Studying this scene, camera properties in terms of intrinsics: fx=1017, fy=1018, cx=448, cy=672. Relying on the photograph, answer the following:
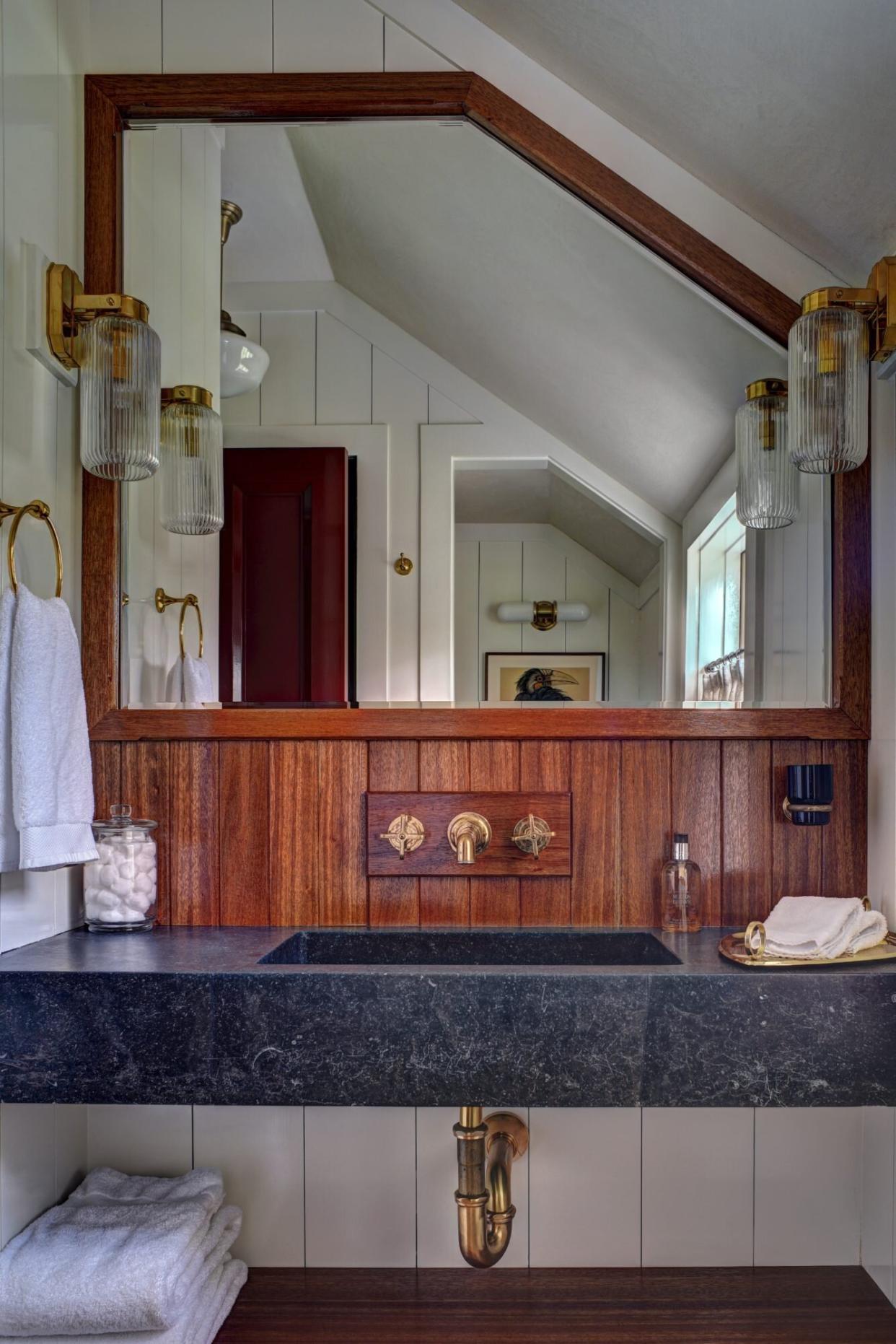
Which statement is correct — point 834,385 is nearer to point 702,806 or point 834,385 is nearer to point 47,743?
point 702,806

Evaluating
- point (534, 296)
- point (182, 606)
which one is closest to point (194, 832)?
point (182, 606)

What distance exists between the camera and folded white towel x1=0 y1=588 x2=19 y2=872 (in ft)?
3.95

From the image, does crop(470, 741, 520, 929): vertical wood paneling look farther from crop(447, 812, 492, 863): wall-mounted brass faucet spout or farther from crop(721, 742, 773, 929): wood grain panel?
crop(721, 742, 773, 929): wood grain panel

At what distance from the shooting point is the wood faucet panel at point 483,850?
1500 millimetres

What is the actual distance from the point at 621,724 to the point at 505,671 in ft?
0.62

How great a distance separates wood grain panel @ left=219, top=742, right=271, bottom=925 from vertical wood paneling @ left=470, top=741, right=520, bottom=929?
310mm

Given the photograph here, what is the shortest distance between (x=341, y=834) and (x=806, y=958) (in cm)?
67

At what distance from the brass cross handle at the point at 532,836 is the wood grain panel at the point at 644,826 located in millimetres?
115

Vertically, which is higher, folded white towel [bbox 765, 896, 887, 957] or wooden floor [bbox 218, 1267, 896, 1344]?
folded white towel [bbox 765, 896, 887, 957]

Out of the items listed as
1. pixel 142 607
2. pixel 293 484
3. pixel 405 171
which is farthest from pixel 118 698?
pixel 405 171

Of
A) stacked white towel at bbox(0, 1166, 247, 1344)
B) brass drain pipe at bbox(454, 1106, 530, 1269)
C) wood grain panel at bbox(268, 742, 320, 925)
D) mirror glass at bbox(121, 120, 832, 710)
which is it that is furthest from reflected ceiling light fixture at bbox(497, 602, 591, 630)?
stacked white towel at bbox(0, 1166, 247, 1344)

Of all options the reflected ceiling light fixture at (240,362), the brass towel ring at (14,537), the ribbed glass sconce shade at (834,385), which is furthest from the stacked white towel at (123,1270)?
the ribbed glass sconce shade at (834,385)

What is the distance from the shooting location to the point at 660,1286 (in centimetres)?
145

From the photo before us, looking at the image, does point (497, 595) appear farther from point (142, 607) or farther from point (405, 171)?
point (405, 171)
